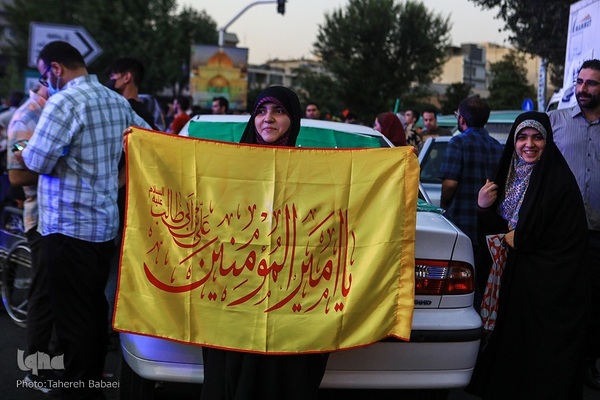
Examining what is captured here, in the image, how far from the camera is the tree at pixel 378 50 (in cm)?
4244

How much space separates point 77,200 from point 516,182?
240 cm

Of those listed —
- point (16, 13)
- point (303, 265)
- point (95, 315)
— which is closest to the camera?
point (303, 265)

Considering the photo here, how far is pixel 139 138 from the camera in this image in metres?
3.33

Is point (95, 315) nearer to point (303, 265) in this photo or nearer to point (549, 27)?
point (303, 265)

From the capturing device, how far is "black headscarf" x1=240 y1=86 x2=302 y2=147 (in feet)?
10.9

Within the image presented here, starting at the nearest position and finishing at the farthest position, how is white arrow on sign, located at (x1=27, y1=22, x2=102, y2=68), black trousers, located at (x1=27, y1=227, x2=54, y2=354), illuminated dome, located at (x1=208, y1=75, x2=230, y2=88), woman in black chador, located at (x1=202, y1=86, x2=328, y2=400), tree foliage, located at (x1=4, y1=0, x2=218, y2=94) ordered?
1. woman in black chador, located at (x1=202, y1=86, x2=328, y2=400)
2. black trousers, located at (x1=27, y1=227, x2=54, y2=354)
3. white arrow on sign, located at (x1=27, y1=22, x2=102, y2=68)
4. illuminated dome, located at (x1=208, y1=75, x2=230, y2=88)
5. tree foliage, located at (x1=4, y1=0, x2=218, y2=94)

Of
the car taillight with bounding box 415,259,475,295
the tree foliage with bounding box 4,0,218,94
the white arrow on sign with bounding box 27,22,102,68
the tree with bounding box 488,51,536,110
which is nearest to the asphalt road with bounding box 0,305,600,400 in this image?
the car taillight with bounding box 415,259,475,295

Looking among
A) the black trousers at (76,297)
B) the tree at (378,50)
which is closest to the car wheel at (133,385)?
the black trousers at (76,297)

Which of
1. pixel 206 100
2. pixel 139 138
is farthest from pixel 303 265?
pixel 206 100

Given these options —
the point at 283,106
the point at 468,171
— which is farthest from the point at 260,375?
the point at 468,171

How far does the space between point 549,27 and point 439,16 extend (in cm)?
2825

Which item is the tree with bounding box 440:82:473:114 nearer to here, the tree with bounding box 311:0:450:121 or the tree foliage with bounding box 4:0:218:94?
the tree with bounding box 311:0:450:121

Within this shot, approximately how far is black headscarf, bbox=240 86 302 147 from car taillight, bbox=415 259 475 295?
2.77 feet

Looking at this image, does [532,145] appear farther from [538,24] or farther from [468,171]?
[538,24]
